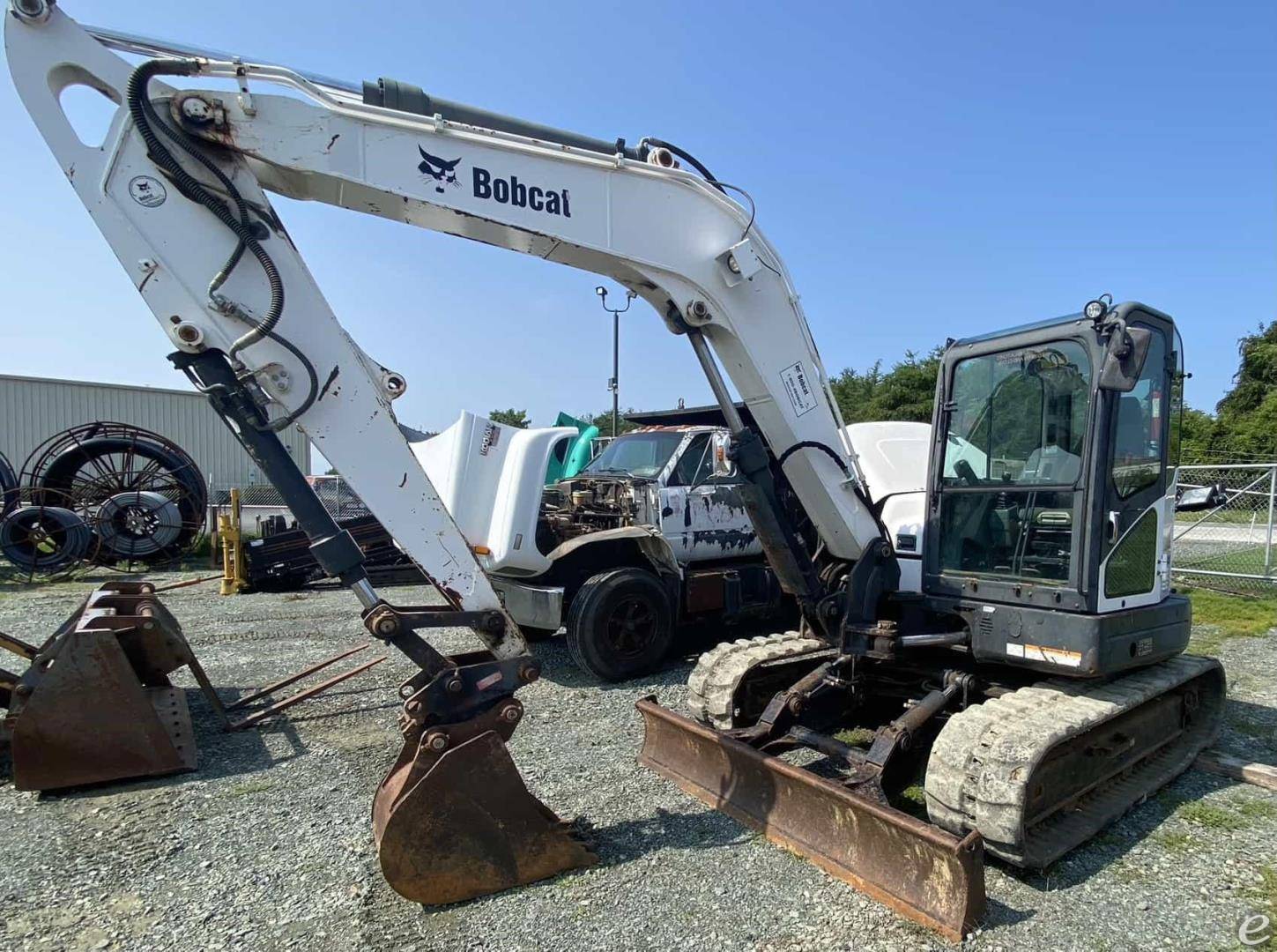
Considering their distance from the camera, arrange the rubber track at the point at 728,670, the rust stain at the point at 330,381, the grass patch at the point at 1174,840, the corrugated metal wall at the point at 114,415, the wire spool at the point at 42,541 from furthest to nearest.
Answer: the corrugated metal wall at the point at 114,415 < the wire spool at the point at 42,541 < the rubber track at the point at 728,670 < the grass patch at the point at 1174,840 < the rust stain at the point at 330,381

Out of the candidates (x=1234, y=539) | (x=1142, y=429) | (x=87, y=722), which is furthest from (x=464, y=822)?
(x=1234, y=539)

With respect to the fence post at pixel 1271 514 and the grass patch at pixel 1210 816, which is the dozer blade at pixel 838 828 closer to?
the grass patch at pixel 1210 816

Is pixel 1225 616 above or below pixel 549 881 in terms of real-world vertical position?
above

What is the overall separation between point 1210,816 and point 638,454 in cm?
523

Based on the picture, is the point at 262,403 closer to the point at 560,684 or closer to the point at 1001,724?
the point at 1001,724

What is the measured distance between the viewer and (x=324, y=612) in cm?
980

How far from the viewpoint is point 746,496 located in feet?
14.0

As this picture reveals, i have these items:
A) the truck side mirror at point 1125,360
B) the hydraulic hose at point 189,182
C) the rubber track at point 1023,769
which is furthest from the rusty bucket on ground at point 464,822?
the truck side mirror at point 1125,360

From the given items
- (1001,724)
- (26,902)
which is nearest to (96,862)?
(26,902)

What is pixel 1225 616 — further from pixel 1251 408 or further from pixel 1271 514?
pixel 1251 408

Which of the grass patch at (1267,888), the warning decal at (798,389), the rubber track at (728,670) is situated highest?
the warning decal at (798,389)

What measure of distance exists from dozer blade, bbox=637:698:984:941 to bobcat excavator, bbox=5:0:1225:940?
1cm

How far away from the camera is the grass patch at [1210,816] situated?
12.7 feet

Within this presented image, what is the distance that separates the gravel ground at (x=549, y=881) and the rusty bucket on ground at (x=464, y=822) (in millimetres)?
86
